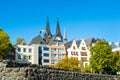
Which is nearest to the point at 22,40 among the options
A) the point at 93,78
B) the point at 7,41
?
the point at 7,41

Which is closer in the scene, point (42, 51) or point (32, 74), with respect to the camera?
point (32, 74)

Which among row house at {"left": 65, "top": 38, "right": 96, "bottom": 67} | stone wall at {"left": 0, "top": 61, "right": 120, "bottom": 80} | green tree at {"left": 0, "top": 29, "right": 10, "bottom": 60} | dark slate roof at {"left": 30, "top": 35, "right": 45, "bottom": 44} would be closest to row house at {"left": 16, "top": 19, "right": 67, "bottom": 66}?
dark slate roof at {"left": 30, "top": 35, "right": 45, "bottom": 44}

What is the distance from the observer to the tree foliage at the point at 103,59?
80.6 meters

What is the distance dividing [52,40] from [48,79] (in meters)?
114

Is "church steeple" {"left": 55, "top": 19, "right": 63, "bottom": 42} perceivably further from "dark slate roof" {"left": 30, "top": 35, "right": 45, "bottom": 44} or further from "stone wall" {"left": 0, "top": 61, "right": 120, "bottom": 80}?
"stone wall" {"left": 0, "top": 61, "right": 120, "bottom": 80}

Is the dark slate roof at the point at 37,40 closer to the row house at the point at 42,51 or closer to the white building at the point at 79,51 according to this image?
the row house at the point at 42,51

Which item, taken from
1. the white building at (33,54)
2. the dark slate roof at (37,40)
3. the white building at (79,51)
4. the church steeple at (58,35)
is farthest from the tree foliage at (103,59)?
the church steeple at (58,35)

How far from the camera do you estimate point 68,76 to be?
596 inches

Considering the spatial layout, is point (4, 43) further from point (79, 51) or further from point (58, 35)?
point (58, 35)

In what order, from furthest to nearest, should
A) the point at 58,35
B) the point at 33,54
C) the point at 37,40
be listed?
the point at 58,35 < the point at 37,40 < the point at 33,54

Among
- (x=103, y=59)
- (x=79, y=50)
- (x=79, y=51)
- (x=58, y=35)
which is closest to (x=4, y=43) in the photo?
(x=103, y=59)

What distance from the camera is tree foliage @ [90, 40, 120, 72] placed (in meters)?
80.6

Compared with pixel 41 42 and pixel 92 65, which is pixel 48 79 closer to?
pixel 92 65

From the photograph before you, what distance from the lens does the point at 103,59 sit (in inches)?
3191
